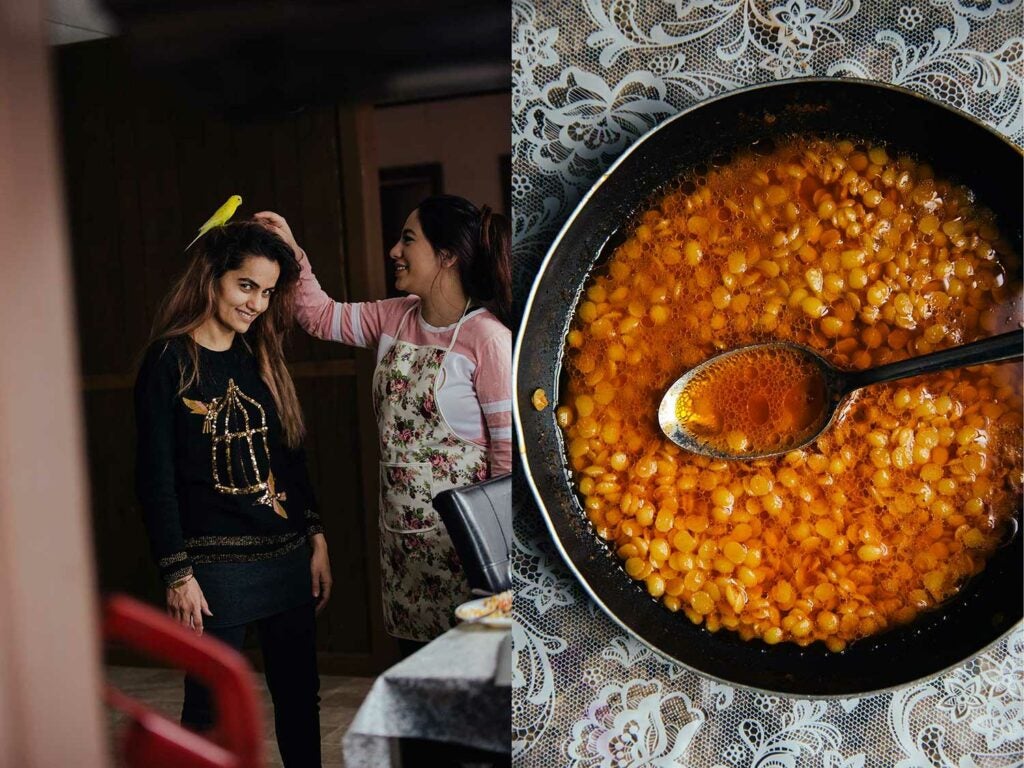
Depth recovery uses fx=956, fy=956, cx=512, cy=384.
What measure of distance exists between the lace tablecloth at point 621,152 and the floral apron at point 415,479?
15 centimetres

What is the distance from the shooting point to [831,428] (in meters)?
1.39

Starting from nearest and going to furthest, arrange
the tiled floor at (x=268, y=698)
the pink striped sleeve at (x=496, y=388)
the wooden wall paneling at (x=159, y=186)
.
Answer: the tiled floor at (x=268, y=698), the wooden wall paneling at (x=159, y=186), the pink striped sleeve at (x=496, y=388)

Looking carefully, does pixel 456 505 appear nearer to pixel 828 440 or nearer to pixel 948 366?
pixel 828 440

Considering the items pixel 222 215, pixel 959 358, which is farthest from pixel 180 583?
pixel 959 358

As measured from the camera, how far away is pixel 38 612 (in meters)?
0.98

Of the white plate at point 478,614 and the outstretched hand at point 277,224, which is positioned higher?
the outstretched hand at point 277,224

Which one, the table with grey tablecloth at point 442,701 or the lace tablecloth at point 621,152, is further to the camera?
the lace tablecloth at point 621,152

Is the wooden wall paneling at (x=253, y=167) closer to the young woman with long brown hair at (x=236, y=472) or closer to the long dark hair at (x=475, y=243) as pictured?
the young woman with long brown hair at (x=236, y=472)

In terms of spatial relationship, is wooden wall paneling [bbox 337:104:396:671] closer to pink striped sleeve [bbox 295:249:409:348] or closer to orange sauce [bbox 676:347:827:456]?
pink striped sleeve [bbox 295:249:409:348]

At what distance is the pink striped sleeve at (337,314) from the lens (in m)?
1.31

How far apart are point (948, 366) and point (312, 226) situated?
2.85 ft

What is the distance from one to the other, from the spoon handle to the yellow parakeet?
898 mm

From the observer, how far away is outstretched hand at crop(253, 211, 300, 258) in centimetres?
129

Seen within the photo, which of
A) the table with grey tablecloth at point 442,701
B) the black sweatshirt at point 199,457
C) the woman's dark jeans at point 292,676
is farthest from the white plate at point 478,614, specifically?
the black sweatshirt at point 199,457
